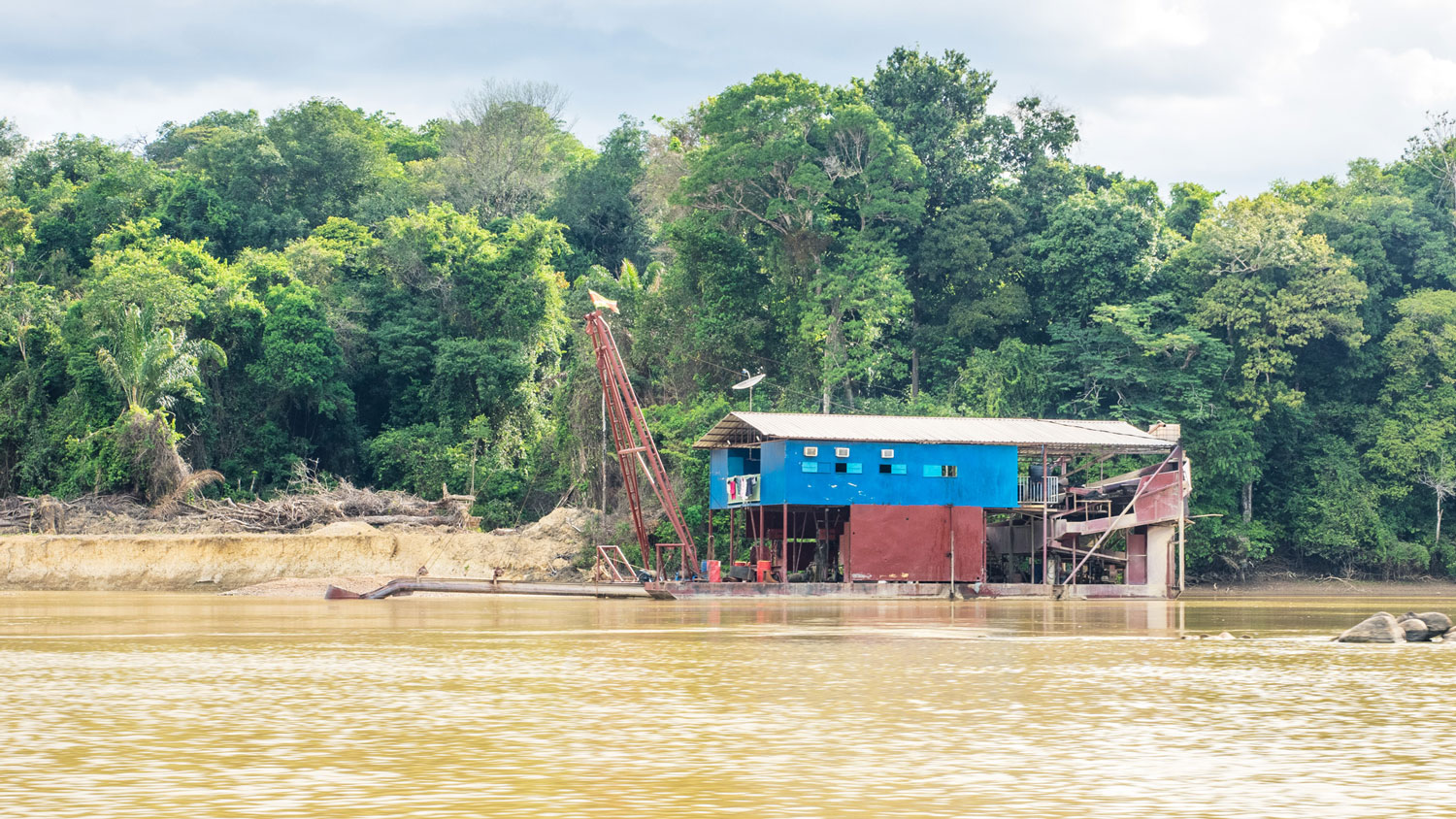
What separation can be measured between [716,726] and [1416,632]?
1416 centimetres

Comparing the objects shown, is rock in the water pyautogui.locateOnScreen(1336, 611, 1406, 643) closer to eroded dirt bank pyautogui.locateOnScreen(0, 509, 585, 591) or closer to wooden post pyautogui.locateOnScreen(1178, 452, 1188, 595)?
wooden post pyautogui.locateOnScreen(1178, 452, 1188, 595)

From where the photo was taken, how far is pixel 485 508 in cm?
5384

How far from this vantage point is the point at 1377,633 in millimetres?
20625

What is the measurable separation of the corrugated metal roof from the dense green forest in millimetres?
6864

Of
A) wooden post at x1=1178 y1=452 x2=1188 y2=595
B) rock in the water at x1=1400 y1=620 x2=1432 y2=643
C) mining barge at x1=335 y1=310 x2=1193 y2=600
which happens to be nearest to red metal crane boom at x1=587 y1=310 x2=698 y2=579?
mining barge at x1=335 y1=310 x2=1193 y2=600

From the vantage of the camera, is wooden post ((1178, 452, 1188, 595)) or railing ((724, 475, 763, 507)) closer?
railing ((724, 475, 763, 507))

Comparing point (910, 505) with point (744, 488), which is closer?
point (910, 505)

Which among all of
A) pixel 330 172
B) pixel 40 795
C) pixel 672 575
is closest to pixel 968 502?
pixel 672 575

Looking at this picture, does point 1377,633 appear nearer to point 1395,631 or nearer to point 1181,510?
point 1395,631

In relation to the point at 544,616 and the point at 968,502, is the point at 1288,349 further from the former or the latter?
the point at 544,616

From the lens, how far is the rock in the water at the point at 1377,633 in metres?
20.6

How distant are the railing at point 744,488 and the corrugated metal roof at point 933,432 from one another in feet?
4.41

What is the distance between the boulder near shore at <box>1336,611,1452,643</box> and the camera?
67.6 ft

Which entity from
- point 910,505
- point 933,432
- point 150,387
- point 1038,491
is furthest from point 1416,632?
point 150,387
